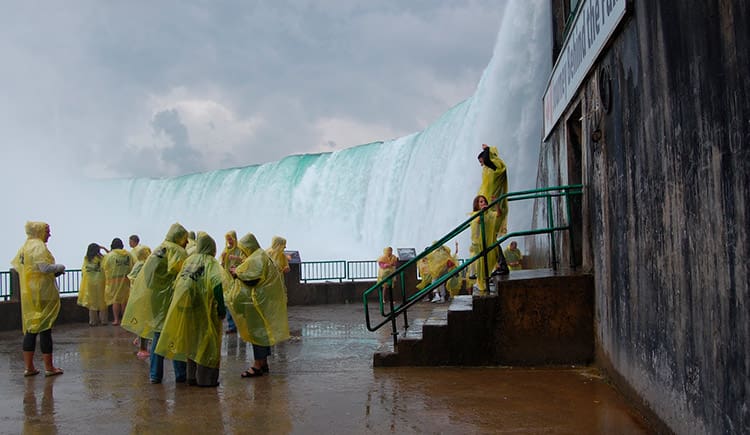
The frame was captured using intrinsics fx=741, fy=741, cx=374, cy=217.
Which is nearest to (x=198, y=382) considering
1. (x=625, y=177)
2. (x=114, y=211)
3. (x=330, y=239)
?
(x=625, y=177)

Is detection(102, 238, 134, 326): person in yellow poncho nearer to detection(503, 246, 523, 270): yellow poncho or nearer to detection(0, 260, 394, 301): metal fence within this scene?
detection(0, 260, 394, 301): metal fence

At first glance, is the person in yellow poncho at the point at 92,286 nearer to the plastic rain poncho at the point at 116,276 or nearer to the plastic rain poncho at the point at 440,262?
the plastic rain poncho at the point at 116,276

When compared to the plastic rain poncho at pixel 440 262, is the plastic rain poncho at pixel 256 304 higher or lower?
lower

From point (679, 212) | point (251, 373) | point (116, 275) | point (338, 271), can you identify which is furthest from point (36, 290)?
point (338, 271)

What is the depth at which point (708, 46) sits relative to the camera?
12.8 ft

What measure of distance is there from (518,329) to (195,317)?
3.35 meters

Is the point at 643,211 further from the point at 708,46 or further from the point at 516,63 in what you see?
the point at 516,63

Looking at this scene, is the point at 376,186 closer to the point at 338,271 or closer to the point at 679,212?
the point at 338,271

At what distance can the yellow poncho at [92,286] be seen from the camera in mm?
14086

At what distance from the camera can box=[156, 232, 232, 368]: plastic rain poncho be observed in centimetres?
734

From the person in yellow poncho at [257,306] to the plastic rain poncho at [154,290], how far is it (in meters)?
0.72

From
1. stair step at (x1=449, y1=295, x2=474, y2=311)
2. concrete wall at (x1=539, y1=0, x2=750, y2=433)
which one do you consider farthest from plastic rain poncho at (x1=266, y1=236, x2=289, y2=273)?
concrete wall at (x1=539, y1=0, x2=750, y2=433)

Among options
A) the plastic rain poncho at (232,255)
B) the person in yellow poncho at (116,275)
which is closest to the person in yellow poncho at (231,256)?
the plastic rain poncho at (232,255)

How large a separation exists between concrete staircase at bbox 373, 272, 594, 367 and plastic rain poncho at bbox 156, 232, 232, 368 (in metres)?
2.02
